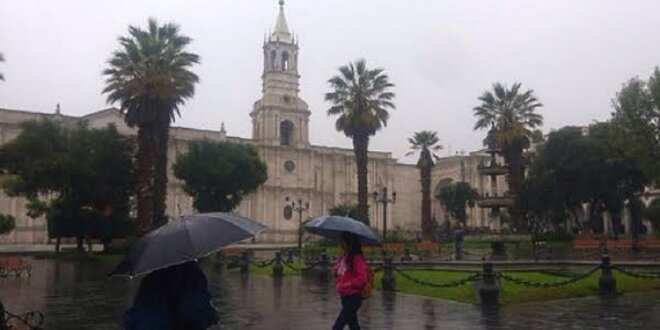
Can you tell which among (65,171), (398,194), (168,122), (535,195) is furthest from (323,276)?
(398,194)

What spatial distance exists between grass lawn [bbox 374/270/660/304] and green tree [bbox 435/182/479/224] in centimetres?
5270

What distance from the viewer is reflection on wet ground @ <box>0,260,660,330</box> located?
11.3 meters

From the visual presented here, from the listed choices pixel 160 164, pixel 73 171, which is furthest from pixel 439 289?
pixel 73 171

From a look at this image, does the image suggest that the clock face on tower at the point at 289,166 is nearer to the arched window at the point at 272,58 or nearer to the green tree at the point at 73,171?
the arched window at the point at 272,58

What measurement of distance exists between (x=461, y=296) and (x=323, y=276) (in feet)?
24.9

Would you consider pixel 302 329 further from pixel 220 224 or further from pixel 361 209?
pixel 361 209

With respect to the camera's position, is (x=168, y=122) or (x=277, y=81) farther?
(x=277, y=81)

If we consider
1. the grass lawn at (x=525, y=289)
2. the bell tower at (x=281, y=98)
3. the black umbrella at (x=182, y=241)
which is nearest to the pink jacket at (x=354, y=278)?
the black umbrella at (x=182, y=241)

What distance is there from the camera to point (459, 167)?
85.9m

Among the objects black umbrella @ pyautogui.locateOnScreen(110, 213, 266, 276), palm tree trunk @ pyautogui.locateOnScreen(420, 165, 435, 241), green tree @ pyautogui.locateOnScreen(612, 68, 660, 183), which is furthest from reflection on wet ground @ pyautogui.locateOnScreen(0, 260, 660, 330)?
palm tree trunk @ pyautogui.locateOnScreen(420, 165, 435, 241)

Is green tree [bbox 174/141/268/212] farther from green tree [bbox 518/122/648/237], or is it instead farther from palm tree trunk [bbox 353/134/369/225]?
green tree [bbox 518/122/648/237]

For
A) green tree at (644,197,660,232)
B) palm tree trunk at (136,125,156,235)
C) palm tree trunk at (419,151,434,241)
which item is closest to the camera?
palm tree trunk at (136,125,156,235)

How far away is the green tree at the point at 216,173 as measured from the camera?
47.1m

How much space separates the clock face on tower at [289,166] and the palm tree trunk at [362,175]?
33.1 metres
